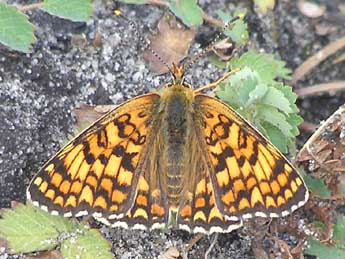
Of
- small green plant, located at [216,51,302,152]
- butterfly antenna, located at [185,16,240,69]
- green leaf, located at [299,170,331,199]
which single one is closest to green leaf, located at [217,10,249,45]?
butterfly antenna, located at [185,16,240,69]

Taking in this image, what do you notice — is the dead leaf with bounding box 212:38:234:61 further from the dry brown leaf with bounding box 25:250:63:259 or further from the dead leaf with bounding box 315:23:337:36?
the dry brown leaf with bounding box 25:250:63:259

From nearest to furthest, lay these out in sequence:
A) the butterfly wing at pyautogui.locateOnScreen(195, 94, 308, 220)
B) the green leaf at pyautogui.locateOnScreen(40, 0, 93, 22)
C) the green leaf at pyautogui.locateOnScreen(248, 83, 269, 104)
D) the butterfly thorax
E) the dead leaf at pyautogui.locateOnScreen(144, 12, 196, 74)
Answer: the butterfly wing at pyautogui.locateOnScreen(195, 94, 308, 220) → the butterfly thorax → the green leaf at pyautogui.locateOnScreen(248, 83, 269, 104) → the green leaf at pyautogui.locateOnScreen(40, 0, 93, 22) → the dead leaf at pyautogui.locateOnScreen(144, 12, 196, 74)

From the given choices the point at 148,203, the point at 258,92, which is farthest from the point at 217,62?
the point at 148,203

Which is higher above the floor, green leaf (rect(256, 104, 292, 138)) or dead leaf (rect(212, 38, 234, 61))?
dead leaf (rect(212, 38, 234, 61))

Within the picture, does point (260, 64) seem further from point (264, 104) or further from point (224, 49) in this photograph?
point (264, 104)

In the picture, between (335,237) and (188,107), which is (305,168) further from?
(188,107)

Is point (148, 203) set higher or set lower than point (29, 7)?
lower

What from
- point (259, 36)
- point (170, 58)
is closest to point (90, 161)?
point (170, 58)

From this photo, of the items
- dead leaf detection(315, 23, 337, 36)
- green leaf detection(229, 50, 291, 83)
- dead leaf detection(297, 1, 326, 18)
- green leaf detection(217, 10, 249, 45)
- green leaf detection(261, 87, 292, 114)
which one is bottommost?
green leaf detection(261, 87, 292, 114)
